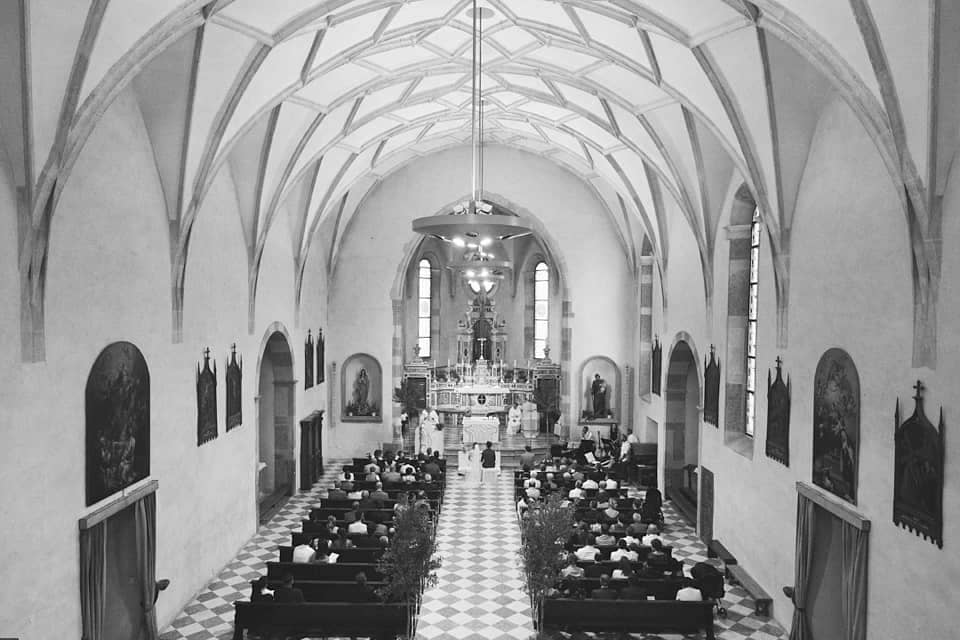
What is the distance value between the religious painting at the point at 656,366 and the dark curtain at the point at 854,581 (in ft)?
41.6

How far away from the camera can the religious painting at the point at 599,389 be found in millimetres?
28141

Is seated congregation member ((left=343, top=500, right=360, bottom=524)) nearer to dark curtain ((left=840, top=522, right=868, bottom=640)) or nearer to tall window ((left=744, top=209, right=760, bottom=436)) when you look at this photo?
tall window ((left=744, top=209, right=760, bottom=436))

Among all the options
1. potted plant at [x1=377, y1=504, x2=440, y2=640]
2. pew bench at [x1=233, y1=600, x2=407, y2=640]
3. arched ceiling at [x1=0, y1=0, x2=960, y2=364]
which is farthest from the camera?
pew bench at [x1=233, y1=600, x2=407, y2=640]

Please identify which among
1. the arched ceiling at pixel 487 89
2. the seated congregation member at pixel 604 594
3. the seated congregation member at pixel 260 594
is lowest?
the seated congregation member at pixel 604 594

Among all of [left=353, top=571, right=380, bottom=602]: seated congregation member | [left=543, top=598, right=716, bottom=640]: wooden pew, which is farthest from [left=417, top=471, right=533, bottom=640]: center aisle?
[left=543, top=598, right=716, bottom=640]: wooden pew

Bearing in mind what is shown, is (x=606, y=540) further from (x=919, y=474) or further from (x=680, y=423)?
(x=919, y=474)

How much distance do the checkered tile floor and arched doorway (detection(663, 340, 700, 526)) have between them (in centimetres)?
99

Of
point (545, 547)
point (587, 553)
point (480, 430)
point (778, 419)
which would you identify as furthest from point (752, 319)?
point (480, 430)

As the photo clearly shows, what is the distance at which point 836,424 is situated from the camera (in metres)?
10.8

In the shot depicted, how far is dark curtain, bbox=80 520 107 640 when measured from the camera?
9.89 m

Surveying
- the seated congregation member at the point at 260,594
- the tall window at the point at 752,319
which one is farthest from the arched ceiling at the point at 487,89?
the seated congregation member at the point at 260,594

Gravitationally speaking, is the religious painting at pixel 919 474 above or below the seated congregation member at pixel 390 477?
above

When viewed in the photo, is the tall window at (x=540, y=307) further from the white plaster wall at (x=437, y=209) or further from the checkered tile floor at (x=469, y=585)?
the checkered tile floor at (x=469, y=585)

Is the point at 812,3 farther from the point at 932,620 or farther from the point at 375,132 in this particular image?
the point at 375,132
